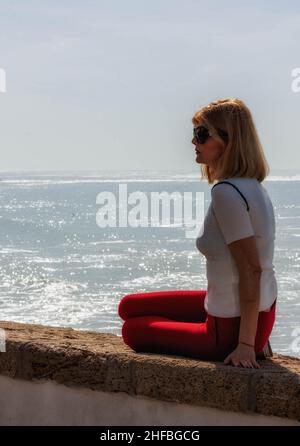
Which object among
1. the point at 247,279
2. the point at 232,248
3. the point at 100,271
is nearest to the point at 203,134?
the point at 232,248

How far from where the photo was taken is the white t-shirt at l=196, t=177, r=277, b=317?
313 centimetres

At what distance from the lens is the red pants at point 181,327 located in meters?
3.24

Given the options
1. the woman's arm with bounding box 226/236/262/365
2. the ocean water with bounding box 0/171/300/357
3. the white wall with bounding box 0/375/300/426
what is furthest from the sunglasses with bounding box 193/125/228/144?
the ocean water with bounding box 0/171/300/357

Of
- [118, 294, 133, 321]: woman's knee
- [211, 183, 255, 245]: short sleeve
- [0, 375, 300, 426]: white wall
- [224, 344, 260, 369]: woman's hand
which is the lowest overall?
[0, 375, 300, 426]: white wall

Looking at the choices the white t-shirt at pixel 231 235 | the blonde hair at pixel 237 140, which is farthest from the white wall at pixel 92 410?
the blonde hair at pixel 237 140

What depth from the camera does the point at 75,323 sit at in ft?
63.6

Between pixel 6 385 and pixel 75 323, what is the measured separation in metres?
16.1

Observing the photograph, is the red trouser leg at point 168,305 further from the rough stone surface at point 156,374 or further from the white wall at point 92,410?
the white wall at point 92,410

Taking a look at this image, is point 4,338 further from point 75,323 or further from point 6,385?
point 75,323

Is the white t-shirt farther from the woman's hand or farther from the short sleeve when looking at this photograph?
the woman's hand

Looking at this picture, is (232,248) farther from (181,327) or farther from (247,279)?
(181,327)

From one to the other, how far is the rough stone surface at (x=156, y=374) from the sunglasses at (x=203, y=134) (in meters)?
0.78

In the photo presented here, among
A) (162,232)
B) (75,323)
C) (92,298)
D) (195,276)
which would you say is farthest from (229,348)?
(162,232)

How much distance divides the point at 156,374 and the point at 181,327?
28 centimetres
